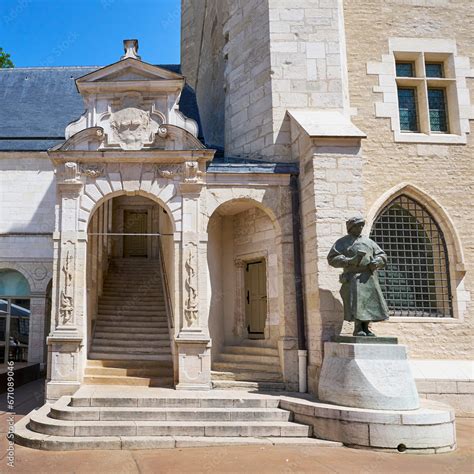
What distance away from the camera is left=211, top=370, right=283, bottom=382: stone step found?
799cm

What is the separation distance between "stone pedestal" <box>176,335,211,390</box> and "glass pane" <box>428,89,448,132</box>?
641 centimetres

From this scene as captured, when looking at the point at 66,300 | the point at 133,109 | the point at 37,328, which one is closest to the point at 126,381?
the point at 66,300

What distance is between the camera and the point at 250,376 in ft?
26.4

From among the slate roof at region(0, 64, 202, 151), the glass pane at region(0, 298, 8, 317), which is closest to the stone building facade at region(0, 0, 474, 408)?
the glass pane at region(0, 298, 8, 317)

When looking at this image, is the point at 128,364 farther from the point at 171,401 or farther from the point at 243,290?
the point at 243,290

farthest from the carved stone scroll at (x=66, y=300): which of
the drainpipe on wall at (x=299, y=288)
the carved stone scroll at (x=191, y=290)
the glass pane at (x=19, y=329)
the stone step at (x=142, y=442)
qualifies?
the glass pane at (x=19, y=329)

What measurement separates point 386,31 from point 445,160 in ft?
9.64

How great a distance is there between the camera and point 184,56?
19.4 m

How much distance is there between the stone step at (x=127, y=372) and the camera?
27.3ft

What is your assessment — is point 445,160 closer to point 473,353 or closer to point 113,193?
point 473,353

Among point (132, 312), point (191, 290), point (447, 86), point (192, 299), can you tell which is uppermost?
point (447, 86)

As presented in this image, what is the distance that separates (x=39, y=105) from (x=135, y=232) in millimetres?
5514

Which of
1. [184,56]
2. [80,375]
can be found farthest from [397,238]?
[184,56]

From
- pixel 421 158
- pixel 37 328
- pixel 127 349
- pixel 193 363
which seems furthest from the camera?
pixel 37 328
